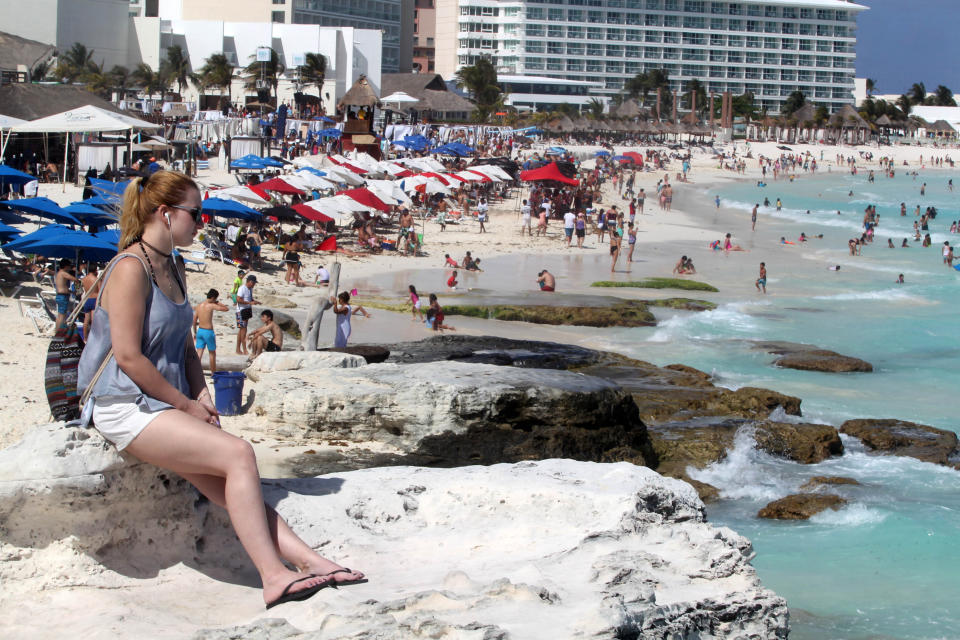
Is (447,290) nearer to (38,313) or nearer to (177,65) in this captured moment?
(38,313)

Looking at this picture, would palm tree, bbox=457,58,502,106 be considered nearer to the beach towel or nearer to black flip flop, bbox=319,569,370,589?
the beach towel

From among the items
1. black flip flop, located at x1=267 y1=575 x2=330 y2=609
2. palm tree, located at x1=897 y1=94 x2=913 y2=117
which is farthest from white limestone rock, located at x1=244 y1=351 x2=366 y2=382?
palm tree, located at x1=897 y1=94 x2=913 y2=117

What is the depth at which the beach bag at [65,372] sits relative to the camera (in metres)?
3.86

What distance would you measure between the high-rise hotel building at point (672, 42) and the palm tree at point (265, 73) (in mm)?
58592

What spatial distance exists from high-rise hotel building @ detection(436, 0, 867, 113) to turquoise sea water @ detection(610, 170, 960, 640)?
96.1m

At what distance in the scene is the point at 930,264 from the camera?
114ft

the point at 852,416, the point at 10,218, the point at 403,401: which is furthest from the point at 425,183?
the point at 403,401

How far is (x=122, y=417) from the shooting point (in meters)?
3.39

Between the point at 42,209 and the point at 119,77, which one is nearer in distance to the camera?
the point at 42,209

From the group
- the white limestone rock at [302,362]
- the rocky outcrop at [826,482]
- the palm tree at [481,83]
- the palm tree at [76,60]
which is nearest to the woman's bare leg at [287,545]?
the white limestone rock at [302,362]

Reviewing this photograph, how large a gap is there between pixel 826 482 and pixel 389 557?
7941 millimetres

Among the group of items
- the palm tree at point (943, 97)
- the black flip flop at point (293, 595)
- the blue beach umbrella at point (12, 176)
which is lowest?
the black flip flop at point (293, 595)

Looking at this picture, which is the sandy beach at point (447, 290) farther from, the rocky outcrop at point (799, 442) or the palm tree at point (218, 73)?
the palm tree at point (218, 73)

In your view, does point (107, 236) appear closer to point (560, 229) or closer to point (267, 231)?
point (267, 231)
